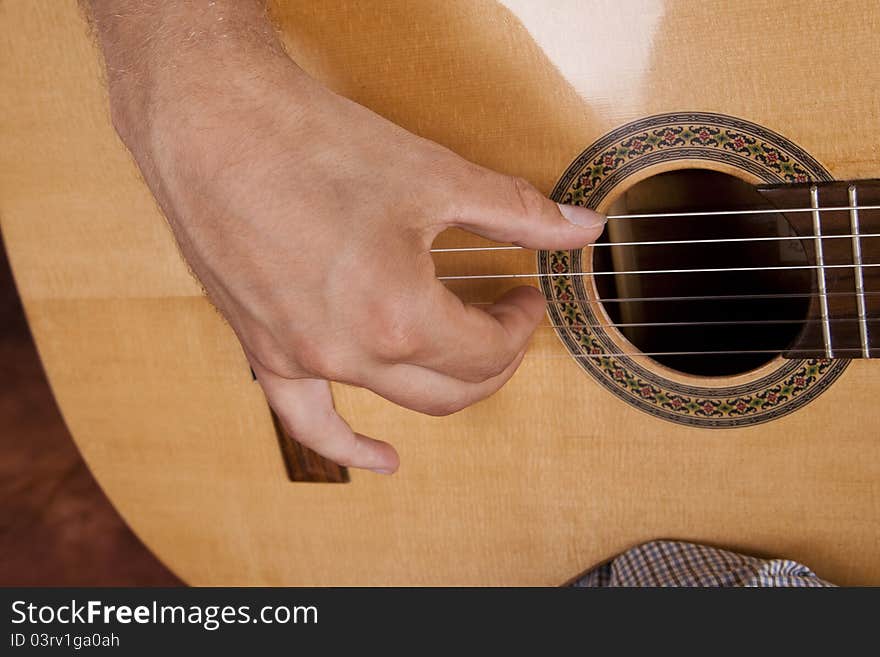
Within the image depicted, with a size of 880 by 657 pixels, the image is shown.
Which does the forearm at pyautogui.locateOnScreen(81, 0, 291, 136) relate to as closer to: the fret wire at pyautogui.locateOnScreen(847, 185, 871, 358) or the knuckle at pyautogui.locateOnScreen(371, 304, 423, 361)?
the knuckle at pyautogui.locateOnScreen(371, 304, 423, 361)

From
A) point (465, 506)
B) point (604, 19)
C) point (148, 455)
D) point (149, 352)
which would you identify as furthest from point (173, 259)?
point (604, 19)

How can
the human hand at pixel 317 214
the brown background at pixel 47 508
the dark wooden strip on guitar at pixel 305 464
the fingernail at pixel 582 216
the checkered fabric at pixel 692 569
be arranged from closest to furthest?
the human hand at pixel 317 214 < the fingernail at pixel 582 216 < the checkered fabric at pixel 692 569 < the dark wooden strip on guitar at pixel 305 464 < the brown background at pixel 47 508

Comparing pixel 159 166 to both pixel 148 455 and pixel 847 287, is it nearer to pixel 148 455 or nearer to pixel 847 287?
pixel 148 455

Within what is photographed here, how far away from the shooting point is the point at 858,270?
80 cm

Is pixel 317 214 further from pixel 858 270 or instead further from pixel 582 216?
pixel 858 270

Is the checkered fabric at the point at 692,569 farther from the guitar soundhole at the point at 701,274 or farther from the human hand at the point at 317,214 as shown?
the human hand at the point at 317,214

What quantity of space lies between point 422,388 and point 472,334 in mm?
71

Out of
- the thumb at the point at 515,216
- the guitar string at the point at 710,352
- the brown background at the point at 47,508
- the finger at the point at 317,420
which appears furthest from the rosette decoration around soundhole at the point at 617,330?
the brown background at the point at 47,508

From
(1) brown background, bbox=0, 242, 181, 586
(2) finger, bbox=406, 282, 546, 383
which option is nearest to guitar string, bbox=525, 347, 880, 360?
(2) finger, bbox=406, 282, 546, 383

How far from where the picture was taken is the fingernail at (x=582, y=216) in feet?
2.44

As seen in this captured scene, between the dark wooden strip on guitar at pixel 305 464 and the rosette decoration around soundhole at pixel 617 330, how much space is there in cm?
35

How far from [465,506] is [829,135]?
0.58m

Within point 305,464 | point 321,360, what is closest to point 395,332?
point 321,360

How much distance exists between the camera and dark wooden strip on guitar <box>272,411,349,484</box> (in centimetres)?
103
